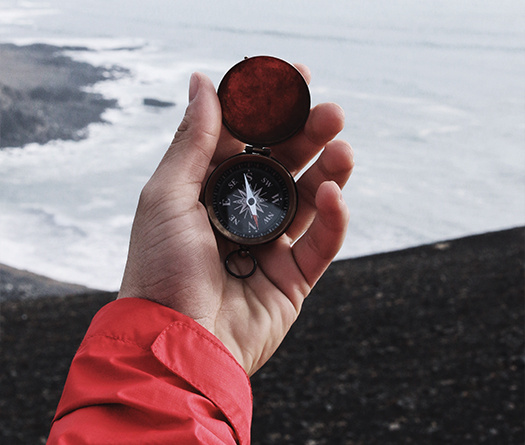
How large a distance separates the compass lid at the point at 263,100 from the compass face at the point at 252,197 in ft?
0.34

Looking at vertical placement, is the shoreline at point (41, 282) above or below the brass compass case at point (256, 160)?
below

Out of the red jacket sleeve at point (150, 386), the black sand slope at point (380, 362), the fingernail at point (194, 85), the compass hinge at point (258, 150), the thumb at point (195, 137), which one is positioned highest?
the fingernail at point (194, 85)

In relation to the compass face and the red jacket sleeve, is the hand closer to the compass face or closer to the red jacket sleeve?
the compass face

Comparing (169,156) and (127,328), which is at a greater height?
(169,156)

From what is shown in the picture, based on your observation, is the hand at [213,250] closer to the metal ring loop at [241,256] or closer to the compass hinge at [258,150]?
the metal ring loop at [241,256]

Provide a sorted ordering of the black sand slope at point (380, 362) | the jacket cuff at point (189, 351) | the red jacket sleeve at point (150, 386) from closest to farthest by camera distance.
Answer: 1. the red jacket sleeve at point (150, 386)
2. the jacket cuff at point (189, 351)
3. the black sand slope at point (380, 362)

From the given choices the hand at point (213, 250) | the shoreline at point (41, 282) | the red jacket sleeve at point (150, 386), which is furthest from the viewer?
the shoreline at point (41, 282)

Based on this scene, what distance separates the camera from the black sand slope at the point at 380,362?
10.4 ft

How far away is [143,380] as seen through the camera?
124 cm

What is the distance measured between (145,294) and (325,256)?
1.92 feet

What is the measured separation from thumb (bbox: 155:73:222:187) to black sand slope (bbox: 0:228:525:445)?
2075 millimetres

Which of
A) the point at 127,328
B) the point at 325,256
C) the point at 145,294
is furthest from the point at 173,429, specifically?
the point at 325,256

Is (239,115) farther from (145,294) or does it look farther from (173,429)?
(173,429)

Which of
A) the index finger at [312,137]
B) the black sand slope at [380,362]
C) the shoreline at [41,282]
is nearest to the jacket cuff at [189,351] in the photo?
the index finger at [312,137]
